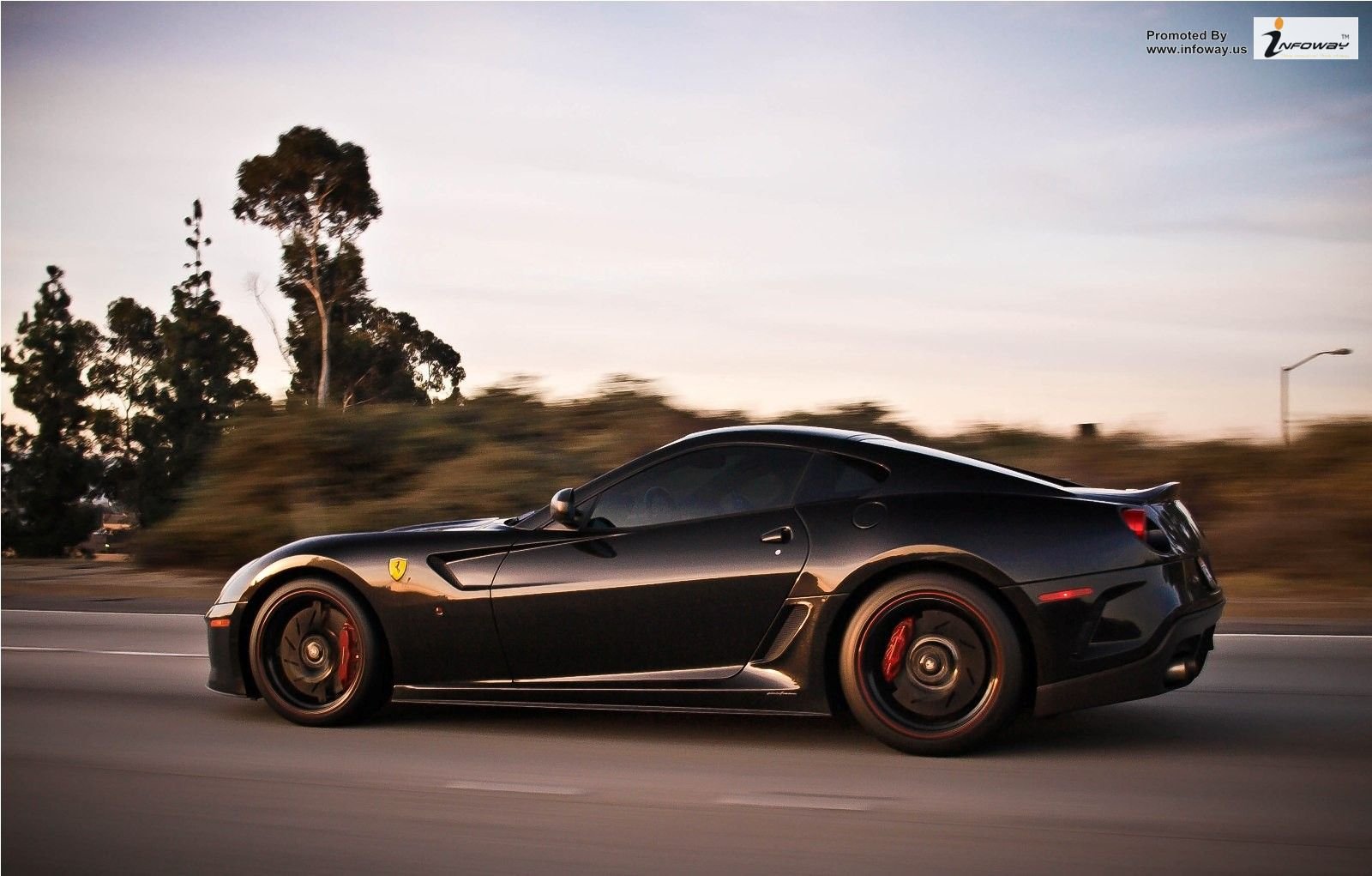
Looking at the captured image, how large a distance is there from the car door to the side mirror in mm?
81

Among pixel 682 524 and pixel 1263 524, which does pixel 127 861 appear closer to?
pixel 682 524

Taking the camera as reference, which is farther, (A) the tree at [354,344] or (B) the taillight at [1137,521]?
(A) the tree at [354,344]

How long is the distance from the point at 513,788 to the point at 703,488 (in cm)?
145

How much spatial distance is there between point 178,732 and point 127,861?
2.00 m

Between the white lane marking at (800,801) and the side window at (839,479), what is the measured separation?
1253mm

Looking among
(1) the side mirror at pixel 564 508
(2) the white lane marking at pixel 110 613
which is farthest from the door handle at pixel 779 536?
(2) the white lane marking at pixel 110 613

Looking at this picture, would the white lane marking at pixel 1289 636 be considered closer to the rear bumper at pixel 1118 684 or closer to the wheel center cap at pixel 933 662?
the rear bumper at pixel 1118 684

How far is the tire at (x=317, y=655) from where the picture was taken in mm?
5785

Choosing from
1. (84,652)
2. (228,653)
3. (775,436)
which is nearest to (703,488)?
(775,436)

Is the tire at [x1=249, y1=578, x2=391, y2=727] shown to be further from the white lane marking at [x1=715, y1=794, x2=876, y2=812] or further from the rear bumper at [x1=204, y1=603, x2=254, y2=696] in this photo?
the white lane marking at [x1=715, y1=794, x2=876, y2=812]

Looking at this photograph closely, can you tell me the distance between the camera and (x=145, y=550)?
1598 centimetres

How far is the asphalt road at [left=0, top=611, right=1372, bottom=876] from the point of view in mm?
3938

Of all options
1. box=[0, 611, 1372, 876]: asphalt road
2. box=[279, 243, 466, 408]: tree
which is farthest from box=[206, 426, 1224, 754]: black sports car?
box=[279, 243, 466, 408]: tree

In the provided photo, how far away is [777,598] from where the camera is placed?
17.1ft
